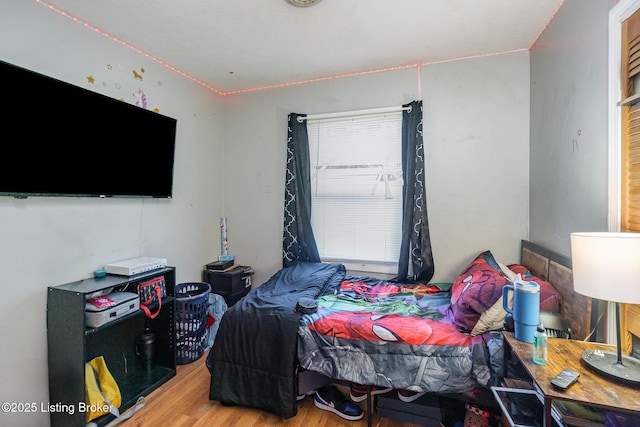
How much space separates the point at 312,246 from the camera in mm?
2848

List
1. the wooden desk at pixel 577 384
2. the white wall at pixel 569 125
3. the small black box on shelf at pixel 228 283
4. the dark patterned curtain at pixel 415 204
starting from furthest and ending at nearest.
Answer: the small black box on shelf at pixel 228 283 < the dark patterned curtain at pixel 415 204 < the white wall at pixel 569 125 < the wooden desk at pixel 577 384

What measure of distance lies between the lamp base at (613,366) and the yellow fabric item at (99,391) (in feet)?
8.09

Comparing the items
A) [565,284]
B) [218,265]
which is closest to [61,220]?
[218,265]

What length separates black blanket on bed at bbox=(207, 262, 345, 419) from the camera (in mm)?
1698

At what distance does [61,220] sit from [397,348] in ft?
7.25

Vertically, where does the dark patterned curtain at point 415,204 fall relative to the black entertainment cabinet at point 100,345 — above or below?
above

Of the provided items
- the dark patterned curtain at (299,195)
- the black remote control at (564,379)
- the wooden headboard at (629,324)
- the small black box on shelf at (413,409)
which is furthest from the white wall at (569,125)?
the dark patterned curtain at (299,195)

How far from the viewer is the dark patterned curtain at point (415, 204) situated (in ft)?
8.26

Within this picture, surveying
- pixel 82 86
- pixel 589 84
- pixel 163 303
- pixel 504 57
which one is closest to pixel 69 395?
pixel 163 303

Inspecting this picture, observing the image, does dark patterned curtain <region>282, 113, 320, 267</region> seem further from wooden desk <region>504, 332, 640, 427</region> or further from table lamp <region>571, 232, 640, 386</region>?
table lamp <region>571, 232, 640, 386</region>

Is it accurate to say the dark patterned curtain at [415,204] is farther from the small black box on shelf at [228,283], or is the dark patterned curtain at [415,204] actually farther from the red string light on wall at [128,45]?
the red string light on wall at [128,45]

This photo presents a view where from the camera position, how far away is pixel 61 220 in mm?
1760

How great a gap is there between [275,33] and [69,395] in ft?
8.75

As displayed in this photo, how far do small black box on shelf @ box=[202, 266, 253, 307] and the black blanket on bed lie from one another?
35.6 inches
